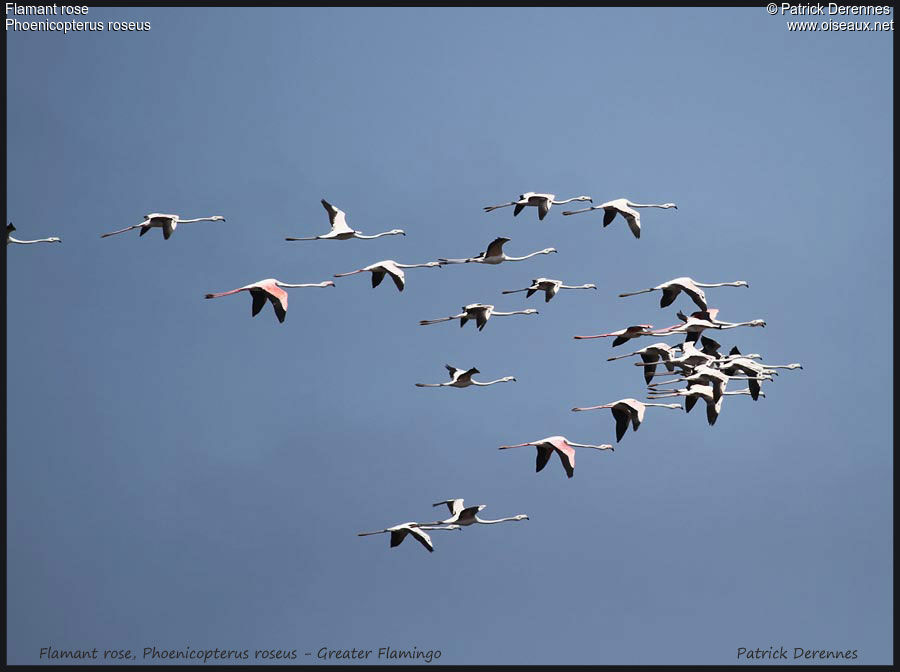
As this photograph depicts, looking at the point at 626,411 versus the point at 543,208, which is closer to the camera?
the point at 626,411

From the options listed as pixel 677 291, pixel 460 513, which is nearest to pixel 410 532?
pixel 460 513

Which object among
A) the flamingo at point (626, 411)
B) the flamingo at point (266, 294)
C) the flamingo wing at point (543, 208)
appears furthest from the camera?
the flamingo wing at point (543, 208)

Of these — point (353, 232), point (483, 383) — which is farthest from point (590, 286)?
point (353, 232)

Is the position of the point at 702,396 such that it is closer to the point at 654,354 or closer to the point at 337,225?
the point at 654,354

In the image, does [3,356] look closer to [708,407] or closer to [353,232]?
[353,232]

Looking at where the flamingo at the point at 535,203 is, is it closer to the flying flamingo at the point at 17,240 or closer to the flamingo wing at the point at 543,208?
the flamingo wing at the point at 543,208

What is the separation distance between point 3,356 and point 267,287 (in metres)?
27.5

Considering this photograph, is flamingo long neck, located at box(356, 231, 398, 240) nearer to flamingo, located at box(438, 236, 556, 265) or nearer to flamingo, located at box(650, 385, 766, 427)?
flamingo, located at box(438, 236, 556, 265)

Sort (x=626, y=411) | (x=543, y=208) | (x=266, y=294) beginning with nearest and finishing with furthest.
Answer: (x=266, y=294) < (x=626, y=411) < (x=543, y=208)

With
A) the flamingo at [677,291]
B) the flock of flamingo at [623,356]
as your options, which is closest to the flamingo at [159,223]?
the flock of flamingo at [623,356]

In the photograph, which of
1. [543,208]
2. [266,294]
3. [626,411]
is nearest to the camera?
[266,294]

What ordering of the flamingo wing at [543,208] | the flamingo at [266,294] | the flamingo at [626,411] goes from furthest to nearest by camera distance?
the flamingo wing at [543,208] < the flamingo at [626,411] < the flamingo at [266,294]

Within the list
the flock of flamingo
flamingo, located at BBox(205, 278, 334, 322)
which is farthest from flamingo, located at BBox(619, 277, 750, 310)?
flamingo, located at BBox(205, 278, 334, 322)

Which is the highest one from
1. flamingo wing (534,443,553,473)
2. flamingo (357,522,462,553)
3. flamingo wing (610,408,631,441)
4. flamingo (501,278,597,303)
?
flamingo (501,278,597,303)
